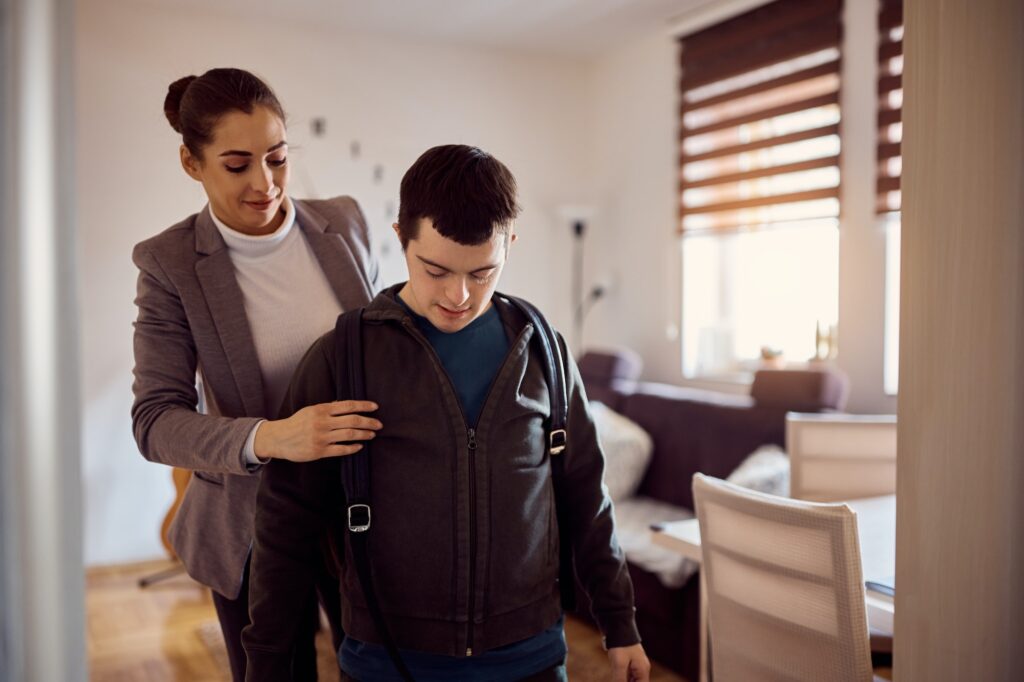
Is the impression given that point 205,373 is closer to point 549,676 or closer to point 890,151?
point 549,676

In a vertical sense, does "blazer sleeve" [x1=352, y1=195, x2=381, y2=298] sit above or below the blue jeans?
above

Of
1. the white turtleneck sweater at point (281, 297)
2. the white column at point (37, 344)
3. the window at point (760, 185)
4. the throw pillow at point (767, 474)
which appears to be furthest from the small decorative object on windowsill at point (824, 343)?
the white column at point (37, 344)

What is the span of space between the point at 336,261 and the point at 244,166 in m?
0.18

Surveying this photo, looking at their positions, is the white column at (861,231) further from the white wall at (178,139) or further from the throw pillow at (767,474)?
the white wall at (178,139)

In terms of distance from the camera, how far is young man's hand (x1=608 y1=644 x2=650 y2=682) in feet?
3.41

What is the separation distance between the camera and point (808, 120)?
340cm

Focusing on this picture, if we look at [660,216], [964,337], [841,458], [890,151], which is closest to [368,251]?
[964,337]

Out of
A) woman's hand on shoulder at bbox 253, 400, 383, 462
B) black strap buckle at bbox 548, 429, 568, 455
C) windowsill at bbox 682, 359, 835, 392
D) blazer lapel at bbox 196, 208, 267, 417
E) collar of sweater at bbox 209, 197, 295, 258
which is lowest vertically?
windowsill at bbox 682, 359, 835, 392

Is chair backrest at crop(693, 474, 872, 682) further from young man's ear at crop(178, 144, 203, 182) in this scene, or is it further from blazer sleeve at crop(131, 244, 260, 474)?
young man's ear at crop(178, 144, 203, 182)

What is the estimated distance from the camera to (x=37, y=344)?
609 millimetres

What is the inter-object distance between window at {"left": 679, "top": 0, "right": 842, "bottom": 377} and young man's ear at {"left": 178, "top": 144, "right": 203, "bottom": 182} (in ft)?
9.10

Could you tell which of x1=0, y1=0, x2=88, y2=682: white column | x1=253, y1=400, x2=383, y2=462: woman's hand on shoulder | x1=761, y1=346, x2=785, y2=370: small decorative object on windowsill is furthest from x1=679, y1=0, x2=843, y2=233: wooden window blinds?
x1=0, y1=0, x2=88, y2=682: white column

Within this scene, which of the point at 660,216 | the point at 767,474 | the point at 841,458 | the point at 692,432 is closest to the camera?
the point at 841,458

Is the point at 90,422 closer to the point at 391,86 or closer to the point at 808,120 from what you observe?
the point at 391,86
